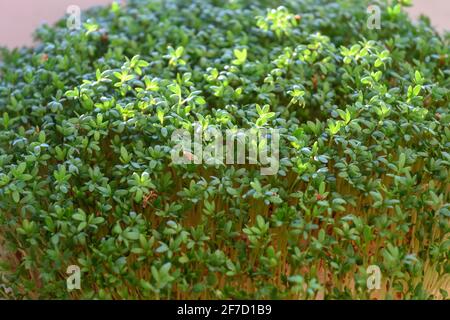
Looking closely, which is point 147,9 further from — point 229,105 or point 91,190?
point 91,190

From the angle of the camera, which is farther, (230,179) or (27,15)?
(27,15)

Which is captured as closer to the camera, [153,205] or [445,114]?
[153,205]

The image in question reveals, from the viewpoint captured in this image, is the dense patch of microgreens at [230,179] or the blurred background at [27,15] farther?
the blurred background at [27,15]

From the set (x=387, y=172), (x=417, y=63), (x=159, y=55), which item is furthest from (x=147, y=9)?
(x=387, y=172)

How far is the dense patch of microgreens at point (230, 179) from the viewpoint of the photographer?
1419 mm

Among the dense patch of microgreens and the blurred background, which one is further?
the blurred background

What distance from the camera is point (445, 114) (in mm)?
1678

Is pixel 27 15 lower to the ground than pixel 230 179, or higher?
higher

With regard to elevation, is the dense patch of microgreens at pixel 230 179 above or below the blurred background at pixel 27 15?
below

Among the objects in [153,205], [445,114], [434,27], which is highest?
[434,27]

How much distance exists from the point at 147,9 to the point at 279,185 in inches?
38.9

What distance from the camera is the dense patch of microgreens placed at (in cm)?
142

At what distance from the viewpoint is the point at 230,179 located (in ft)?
4.89

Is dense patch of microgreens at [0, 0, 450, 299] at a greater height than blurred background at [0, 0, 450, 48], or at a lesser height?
lesser
